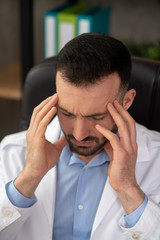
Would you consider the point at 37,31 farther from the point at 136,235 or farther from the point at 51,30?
the point at 136,235

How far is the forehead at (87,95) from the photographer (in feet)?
3.64

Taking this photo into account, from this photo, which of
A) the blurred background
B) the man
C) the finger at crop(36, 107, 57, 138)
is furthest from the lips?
the blurred background

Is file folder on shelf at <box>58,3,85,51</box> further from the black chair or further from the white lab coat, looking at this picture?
the white lab coat

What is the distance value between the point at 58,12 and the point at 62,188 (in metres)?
1.15

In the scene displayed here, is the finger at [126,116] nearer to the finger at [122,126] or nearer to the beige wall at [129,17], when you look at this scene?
the finger at [122,126]

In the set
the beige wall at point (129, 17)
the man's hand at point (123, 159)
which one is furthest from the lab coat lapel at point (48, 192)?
the beige wall at point (129, 17)

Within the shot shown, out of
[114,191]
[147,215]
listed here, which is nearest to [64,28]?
[114,191]

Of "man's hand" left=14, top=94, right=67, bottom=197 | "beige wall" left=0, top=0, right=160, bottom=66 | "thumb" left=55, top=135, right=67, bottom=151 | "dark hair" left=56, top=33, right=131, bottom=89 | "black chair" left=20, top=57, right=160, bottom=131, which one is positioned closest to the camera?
"dark hair" left=56, top=33, right=131, bottom=89

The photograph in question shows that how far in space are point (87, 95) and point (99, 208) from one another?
0.37 meters

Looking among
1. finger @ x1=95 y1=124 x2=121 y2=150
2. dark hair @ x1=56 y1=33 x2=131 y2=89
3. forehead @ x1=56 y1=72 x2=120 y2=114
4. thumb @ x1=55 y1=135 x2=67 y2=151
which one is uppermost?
dark hair @ x1=56 y1=33 x2=131 y2=89

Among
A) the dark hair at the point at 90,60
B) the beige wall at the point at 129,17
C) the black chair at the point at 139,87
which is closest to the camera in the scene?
the dark hair at the point at 90,60

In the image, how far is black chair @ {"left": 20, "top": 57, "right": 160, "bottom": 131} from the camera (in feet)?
4.66

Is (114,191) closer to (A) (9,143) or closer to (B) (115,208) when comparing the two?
(B) (115,208)

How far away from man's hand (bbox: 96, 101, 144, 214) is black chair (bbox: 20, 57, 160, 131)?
0.28 metres
